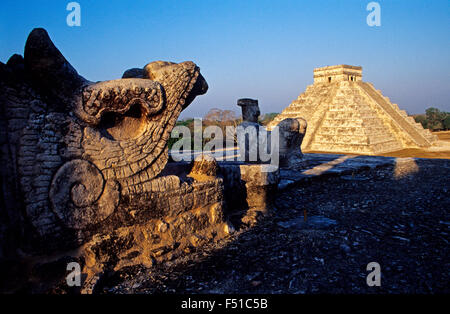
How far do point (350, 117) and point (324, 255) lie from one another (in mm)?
13002

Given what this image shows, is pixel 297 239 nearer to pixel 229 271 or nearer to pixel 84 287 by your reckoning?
pixel 229 271

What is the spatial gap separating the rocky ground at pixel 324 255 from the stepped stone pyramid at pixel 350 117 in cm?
862

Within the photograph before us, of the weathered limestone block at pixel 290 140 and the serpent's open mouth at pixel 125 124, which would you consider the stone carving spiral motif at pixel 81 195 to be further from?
the weathered limestone block at pixel 290 140

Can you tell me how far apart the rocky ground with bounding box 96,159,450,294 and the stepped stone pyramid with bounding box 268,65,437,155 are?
8.62 meters

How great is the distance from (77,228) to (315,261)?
2.12 meters

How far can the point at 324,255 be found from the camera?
9.71 ft

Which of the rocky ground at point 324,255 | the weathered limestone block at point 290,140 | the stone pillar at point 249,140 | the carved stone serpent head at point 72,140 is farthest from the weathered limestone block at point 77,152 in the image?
the weathered limestone block at point 290,140

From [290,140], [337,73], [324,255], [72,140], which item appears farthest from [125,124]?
[337,73]

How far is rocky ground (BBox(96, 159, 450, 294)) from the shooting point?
2.47 metres

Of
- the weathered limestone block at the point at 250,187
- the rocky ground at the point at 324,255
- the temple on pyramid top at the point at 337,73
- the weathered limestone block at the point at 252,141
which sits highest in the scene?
the temple on pyramid top at the point at 337,73

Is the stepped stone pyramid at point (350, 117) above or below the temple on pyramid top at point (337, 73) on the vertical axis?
Answer: below

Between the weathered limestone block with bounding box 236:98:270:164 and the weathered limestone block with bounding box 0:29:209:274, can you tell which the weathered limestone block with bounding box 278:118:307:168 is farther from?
the weathered limestone block with bounding box 0:29:209:274

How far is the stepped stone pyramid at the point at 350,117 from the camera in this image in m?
14.0

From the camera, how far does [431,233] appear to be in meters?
3.48
